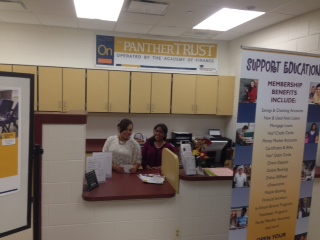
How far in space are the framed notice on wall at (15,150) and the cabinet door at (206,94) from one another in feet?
12.7

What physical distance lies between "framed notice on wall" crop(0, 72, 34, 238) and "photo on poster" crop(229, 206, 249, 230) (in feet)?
4.38

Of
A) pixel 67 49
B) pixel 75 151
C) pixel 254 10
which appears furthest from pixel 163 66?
pixel 75 151

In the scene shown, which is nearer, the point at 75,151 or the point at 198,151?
the point at 75,151

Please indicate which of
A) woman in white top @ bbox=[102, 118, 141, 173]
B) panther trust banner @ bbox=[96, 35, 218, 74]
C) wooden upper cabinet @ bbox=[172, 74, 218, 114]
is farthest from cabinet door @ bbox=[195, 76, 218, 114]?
woman in white top @ bbox=[102, 118, 141, 173]

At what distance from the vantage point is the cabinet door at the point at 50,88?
432 centimetres

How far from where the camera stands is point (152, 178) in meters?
2.65

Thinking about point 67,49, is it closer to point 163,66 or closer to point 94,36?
point 94,36

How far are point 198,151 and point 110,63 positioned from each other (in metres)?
2.86

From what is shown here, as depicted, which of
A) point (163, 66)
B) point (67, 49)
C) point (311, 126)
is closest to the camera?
point (311, 126)

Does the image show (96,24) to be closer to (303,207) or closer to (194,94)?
(194,94)

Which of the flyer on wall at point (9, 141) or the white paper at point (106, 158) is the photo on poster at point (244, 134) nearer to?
the white paper at point (106, 158)

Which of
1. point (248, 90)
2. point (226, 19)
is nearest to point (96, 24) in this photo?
point (226, 19)

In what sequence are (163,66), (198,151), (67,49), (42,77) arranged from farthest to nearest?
(163,66)
(67,49)
(42,77)
(198,151)

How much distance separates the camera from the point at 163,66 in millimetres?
5020
